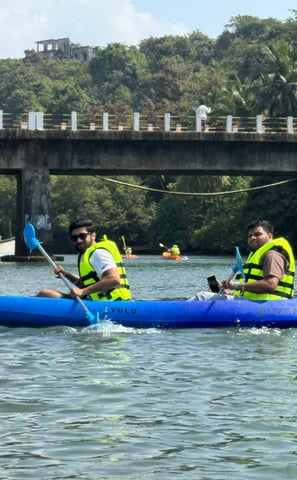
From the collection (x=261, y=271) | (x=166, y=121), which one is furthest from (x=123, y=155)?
(x=261, y=271)

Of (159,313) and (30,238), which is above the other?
(30,238)

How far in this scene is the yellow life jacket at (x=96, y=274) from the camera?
1561 centimetres

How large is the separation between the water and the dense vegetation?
51.8 metres

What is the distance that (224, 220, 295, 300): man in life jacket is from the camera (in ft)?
51.3

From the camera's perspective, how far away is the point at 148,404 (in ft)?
34.9

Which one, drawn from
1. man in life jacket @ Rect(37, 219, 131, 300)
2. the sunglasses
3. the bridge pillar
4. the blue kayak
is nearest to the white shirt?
man in life jacket @ Rect(37, 219, 131, 300)

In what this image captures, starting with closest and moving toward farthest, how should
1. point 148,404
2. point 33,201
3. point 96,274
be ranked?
point 148,404 → point 96,274 → point 33,201

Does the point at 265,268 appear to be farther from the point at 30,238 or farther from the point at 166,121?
the point at 166,121

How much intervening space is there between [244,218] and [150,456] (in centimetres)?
6557

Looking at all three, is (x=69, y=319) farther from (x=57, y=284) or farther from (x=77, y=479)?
(x=57, y=284)

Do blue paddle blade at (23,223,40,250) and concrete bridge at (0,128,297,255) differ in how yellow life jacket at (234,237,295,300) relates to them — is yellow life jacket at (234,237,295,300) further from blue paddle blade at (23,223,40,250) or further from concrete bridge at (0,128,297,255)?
concrete bridge at (0,128,297,255)

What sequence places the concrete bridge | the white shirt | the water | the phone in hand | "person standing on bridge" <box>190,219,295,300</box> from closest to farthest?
the water
the white shirt
"person standing on bridge" <box>190,219,295,300</box>
the phone in hand
the concrete bridge

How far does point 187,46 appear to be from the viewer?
15038cm

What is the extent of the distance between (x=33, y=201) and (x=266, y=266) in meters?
35.6
